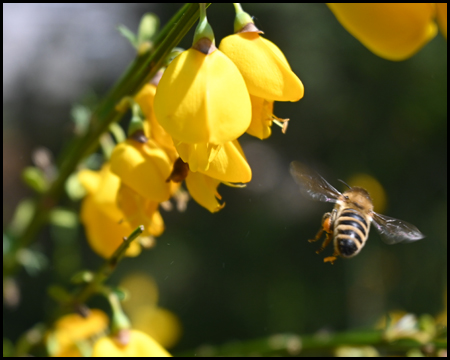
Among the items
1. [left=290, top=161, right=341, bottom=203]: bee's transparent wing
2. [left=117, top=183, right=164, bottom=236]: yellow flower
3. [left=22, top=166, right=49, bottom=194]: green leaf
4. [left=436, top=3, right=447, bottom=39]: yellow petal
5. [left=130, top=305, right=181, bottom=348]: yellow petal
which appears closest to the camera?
[left=436, top=3, right=447, bottom=39]: yellow petal

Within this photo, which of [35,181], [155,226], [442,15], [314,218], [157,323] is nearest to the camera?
[442,15]

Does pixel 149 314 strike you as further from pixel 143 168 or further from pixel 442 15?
pixel 442 15

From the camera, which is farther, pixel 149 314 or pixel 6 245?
pixel 149 314

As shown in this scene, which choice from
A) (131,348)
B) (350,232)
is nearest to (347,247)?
(350,232)

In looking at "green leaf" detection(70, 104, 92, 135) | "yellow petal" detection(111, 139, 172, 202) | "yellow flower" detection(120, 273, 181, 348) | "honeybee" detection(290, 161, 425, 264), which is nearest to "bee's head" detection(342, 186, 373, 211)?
"honeybee" detection(290, 161, 425, 264)

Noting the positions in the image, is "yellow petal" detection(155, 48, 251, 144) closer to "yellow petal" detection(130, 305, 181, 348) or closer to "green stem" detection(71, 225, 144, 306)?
"green stem" detection(71, 225, 144, 306)

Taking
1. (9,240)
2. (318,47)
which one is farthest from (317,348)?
(318,47)

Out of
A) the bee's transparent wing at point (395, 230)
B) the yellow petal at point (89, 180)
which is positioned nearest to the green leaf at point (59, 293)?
the yellow petal at point (89, 180)

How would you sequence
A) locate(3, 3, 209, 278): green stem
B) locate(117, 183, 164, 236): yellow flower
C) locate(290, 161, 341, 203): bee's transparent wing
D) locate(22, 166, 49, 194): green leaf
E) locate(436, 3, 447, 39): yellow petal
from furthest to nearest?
locate(22, 166, 49, 194): green leaf < locate(290, 161, 341, 203): bee's transparent wing < locate(117, 183, 164, 236): yellow flower < locate(3, 3, 209, 278): green stem < locate(436, 3, 447, 39): yellow petal
